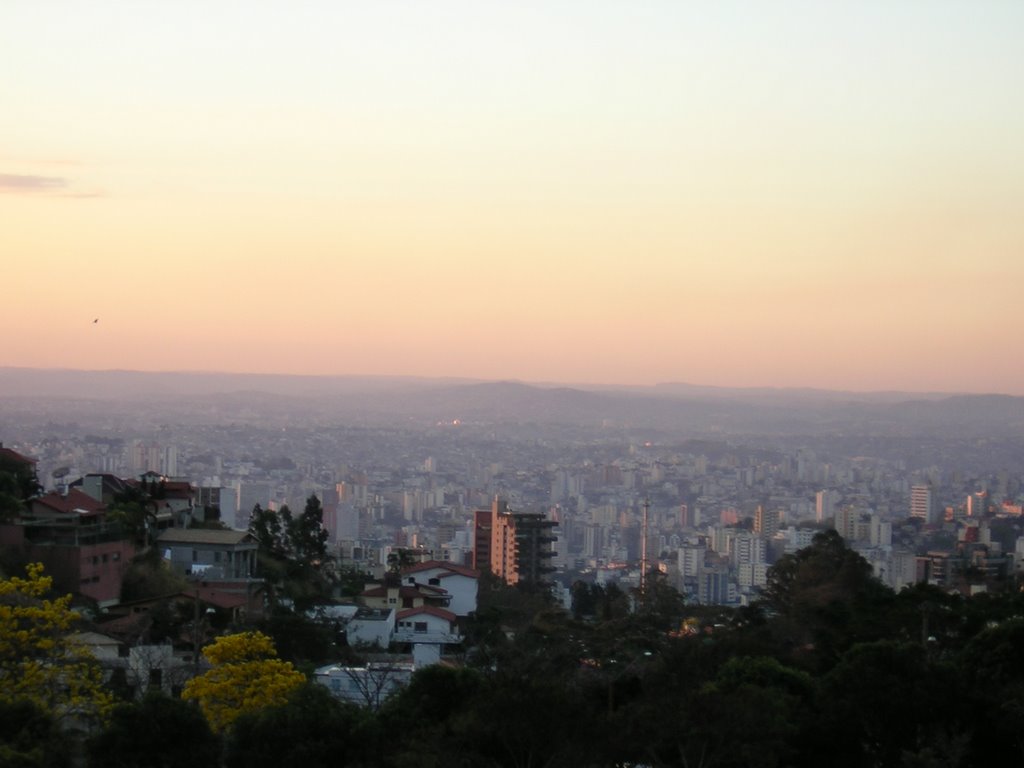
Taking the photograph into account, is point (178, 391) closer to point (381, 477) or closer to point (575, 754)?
point (381, 477)

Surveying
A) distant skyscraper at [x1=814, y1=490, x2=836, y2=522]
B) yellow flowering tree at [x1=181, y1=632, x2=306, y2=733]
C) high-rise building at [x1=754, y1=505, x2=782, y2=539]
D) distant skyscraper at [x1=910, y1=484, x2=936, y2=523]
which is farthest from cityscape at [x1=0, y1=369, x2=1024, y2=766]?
distant skyscraper at [x1=814, y1=490, x2=836, y2=522]

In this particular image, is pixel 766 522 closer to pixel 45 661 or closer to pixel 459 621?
pixel 459 621

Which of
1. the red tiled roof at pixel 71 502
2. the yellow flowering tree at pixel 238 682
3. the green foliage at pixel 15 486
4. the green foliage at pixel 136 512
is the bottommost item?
the yellow flowering tree at pixel 238 682

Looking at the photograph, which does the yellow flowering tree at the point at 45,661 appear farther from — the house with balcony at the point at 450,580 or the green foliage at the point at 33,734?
the house with balcony at the point at 450,580

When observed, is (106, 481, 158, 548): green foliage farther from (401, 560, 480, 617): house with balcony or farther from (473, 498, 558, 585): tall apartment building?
(473, 498, 558, 585): tall apartment building

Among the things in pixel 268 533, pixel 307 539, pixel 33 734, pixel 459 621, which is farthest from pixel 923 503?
pixel 33 734

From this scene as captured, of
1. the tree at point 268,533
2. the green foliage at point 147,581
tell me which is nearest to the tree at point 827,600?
the green foliage at point 147,581

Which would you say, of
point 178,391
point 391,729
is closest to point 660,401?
point 178,391

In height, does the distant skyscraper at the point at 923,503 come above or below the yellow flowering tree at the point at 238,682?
below
